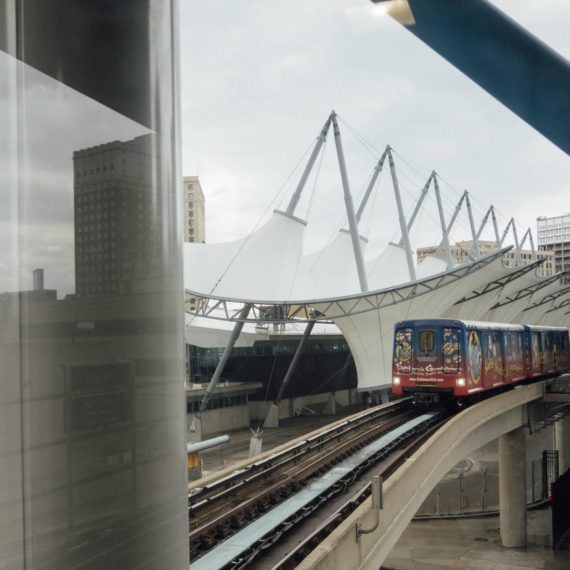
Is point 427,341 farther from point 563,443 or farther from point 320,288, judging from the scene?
point 320,288

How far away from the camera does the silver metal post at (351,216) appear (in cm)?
4231

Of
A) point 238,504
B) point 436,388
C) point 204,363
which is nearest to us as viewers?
point 238,504

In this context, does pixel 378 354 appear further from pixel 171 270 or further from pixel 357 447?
pixel 171 270

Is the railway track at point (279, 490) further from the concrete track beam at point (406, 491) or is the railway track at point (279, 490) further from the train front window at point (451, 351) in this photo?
the train front window at point (451, 351)

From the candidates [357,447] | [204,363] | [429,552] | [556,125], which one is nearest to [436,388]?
[357,447]

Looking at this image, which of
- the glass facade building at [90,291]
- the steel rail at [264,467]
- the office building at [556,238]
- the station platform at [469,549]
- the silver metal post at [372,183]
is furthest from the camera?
the office building at [556,238]

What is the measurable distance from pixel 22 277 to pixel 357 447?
1512 centimetres

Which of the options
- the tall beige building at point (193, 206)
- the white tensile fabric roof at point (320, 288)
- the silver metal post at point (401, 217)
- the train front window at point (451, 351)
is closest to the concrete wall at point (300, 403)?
the white tensile fabric roof at point (320, 288)

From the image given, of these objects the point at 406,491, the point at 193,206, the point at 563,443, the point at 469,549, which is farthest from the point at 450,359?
the point at 193,206

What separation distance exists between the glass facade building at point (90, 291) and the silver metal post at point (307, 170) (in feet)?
146

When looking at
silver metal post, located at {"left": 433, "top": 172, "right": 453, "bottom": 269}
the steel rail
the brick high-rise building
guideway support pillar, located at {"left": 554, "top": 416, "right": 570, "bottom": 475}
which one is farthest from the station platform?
silver metal post, located at {"left": 433, "top": 172, "right": 453, "bottom": 269}

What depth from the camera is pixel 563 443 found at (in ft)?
131

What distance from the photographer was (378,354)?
4525 centimetres

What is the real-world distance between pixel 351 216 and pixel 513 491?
69.2 feet
